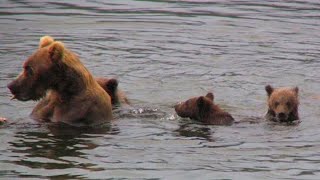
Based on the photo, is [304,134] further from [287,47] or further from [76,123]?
[287,47]

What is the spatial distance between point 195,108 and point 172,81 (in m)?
2.74

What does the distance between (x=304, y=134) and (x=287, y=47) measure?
679 centimetres

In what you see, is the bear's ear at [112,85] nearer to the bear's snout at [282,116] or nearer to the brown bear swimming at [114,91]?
the brown bear swimming at [114,91]

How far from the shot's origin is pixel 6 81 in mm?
17375

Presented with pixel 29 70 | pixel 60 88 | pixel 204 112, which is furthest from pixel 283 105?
pixel 29 70

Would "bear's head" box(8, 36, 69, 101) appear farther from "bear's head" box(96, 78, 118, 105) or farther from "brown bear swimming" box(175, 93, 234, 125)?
"brown bear swimming" box(175, 93, 234, 125)

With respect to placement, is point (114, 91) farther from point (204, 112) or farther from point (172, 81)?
point (172, 81)

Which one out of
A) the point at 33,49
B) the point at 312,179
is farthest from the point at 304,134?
the point at 33,49

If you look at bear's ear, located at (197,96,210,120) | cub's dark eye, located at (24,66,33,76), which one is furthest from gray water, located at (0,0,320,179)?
cub's dark eye, located at (24,66,33,76)

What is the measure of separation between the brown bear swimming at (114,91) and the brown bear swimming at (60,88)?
3.06 ft

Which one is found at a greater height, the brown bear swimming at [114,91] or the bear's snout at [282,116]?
the brown bear swimming at [114,91]

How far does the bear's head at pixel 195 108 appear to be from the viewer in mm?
15172

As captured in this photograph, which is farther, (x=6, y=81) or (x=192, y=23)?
(x=192, y=23)

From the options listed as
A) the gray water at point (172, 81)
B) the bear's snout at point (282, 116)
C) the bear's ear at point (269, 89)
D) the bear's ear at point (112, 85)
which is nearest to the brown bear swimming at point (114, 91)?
the bear's ear at point (112, 85)
